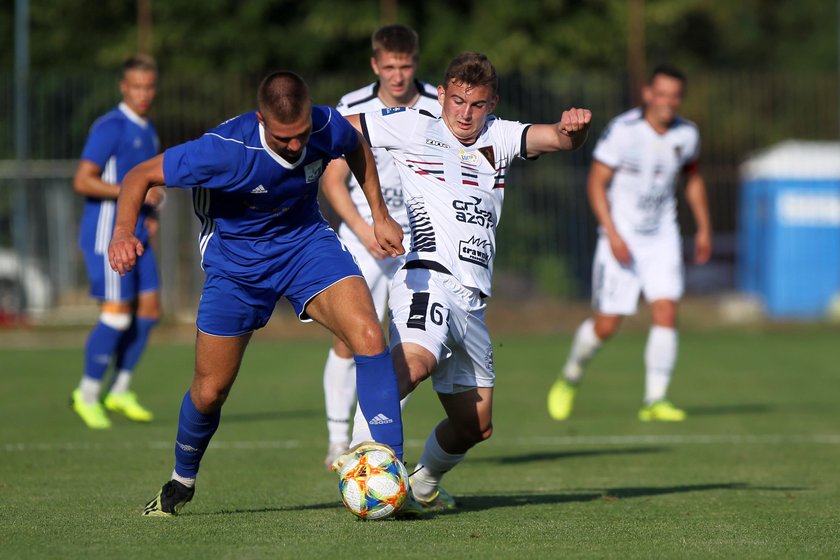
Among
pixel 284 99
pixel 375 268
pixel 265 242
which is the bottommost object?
pixel 375 268

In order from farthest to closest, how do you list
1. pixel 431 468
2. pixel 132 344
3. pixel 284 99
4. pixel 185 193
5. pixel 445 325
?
pixel 185 193, pixel 132 344, pixel 431 468, pixel 445 325, pixel 284 99

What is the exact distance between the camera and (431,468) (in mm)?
6797

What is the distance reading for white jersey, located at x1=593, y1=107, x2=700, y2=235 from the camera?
450 inches

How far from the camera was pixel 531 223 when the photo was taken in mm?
21906

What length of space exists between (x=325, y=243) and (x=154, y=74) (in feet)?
15.8

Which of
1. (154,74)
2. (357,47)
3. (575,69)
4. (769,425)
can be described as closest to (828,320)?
(575,69)

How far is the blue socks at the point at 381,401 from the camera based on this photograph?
598 cm

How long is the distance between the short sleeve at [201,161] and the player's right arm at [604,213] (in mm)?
5495

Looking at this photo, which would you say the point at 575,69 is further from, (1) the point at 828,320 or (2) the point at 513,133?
(2) the point at 513,133

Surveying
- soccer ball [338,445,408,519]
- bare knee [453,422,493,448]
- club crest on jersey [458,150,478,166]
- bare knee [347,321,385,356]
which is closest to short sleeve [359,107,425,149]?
club crest on jersey [458,150,478,166]

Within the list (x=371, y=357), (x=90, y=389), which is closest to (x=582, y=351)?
(x=90, y=389)

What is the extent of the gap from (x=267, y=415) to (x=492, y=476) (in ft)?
12.6

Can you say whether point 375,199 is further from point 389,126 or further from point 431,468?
point 431,468

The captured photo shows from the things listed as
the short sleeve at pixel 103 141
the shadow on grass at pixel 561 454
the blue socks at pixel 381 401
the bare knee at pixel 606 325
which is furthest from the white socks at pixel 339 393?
the bare knee at pixel 606 325
